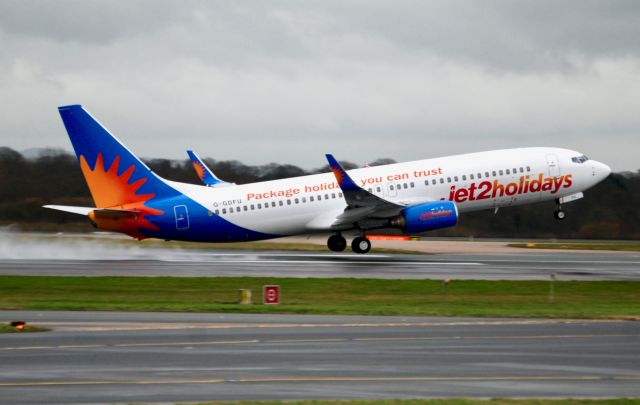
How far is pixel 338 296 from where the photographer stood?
3422cm

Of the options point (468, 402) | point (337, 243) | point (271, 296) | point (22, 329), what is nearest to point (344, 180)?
point (337, 243)

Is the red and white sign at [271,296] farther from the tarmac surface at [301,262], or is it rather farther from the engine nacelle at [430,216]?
the engine nacelle at [430,216]

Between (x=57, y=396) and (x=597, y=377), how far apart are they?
908 centimetres

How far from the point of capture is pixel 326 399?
51.2ft

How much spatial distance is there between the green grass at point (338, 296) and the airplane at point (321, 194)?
9271 millimetres

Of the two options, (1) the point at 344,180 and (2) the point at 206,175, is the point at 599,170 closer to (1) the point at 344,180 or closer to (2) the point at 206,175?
(1) the point at 344,180

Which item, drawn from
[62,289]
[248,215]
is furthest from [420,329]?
[248,215]

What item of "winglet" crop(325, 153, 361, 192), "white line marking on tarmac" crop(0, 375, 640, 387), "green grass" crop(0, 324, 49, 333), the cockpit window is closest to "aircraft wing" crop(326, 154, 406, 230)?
"winglet" crop(325, 153, 361, 192)

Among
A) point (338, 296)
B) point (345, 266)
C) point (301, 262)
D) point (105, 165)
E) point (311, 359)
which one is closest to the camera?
point (311, 359)

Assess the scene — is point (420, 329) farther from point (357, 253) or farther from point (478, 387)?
point (357, 253)

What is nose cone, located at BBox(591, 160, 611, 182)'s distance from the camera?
55125mm

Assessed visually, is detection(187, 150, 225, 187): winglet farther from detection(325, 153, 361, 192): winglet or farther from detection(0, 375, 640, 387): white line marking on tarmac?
detection(0, 375, 640, 387): white line marking on tarmac

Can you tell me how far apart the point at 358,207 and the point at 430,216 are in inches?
140

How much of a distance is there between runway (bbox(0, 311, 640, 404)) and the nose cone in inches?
1180
